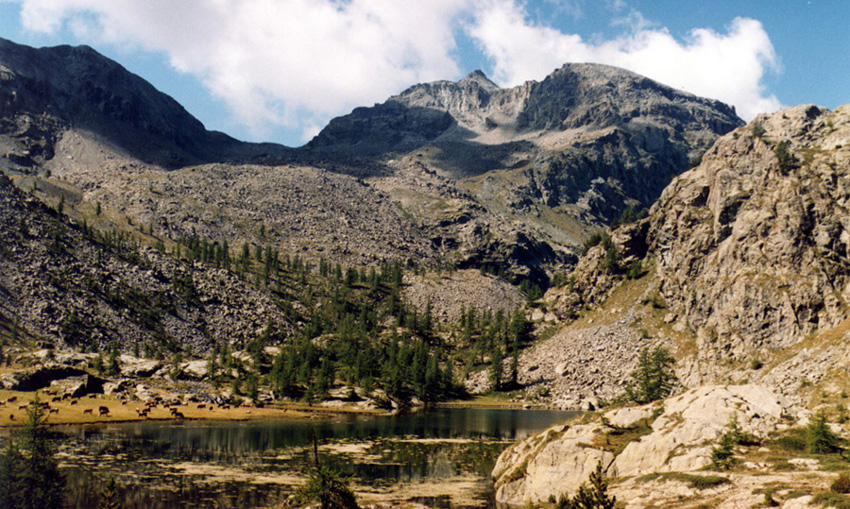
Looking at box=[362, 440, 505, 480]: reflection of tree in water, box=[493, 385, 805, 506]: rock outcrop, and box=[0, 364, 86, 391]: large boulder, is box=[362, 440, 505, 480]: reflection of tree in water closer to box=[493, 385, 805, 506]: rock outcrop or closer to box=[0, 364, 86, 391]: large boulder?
box=[493, 385, 805, 506]: rock outcrop

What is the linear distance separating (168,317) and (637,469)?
17962 cm

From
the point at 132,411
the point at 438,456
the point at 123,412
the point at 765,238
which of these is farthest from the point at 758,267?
A: the point at 123,412

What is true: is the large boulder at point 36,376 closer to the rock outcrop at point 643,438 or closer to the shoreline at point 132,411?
the shoreline at point 132,411

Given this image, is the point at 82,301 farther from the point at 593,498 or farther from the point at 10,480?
the point at 593,498

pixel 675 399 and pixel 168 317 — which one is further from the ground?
pixel 168 317

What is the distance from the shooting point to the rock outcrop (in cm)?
4122

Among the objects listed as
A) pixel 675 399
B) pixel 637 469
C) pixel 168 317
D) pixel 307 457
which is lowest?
pixel 307 457

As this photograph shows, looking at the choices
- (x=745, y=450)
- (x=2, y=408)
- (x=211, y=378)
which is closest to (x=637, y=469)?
(x=745, y=450)

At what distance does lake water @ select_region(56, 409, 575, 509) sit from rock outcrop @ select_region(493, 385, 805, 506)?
5943 mm

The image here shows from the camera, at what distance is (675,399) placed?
4891cm

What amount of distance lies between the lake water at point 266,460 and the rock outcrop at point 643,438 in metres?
5.94

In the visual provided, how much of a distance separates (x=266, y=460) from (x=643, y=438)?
44102 millimetres

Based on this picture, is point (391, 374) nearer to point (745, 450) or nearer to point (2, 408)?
point (2, 408)

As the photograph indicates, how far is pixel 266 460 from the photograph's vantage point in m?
65.2
